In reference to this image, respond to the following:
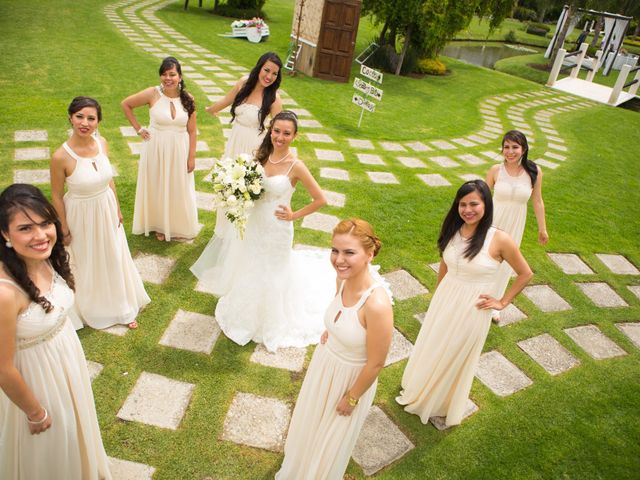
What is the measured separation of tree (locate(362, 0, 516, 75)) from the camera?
1468 cm

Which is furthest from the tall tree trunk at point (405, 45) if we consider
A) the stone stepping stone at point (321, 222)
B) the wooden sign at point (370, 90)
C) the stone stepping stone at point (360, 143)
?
the stone stepping stone at point (321, 222)

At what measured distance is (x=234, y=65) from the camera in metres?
14.1

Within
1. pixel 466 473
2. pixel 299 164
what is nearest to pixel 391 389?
pixel 466 473

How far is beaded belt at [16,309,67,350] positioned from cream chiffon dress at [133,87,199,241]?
10.6 ft

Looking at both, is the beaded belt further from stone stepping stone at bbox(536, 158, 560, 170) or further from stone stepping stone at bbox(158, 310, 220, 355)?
stone stepping stone at bbox(536, 158, 560, 170)

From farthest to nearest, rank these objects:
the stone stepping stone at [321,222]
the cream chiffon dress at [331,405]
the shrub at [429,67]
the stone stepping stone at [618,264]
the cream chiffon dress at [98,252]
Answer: the shrub at [429,67]
the stone stepping stone at [618,264]
the stone stepping stone at [321,222]
the cream chiffon dress at [98,252]
the cream chiffon dress at [331,405]

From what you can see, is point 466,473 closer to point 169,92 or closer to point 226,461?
point 226,461

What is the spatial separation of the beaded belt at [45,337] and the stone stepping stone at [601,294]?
6.46m

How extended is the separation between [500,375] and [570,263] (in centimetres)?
320

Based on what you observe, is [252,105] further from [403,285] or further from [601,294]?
[601,294]

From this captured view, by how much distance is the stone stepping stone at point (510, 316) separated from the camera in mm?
5547

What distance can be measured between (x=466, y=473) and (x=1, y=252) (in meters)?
3.70

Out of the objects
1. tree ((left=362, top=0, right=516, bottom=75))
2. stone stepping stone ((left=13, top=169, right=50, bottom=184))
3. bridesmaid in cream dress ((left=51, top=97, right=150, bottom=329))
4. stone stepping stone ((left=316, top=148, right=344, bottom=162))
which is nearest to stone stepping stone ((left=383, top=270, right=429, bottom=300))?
bridesmaid in cream dress ((left=51, top=97, right=150, bottom=329))

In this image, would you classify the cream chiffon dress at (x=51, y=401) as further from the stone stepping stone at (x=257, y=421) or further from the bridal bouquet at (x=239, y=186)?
the bridal bouquet at (x=239, y=186)
